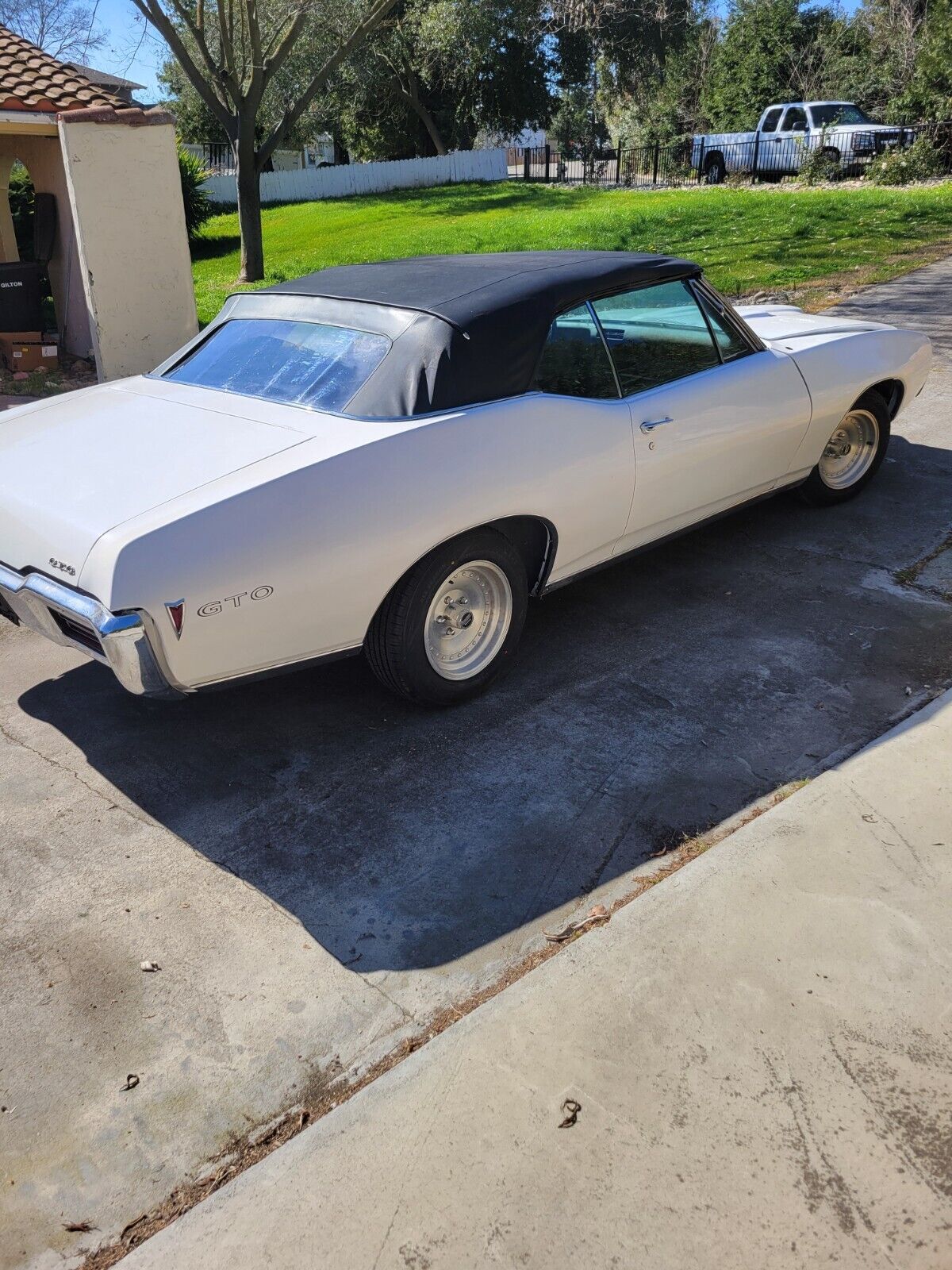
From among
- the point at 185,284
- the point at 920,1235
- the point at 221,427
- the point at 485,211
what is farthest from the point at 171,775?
the point at 485,211

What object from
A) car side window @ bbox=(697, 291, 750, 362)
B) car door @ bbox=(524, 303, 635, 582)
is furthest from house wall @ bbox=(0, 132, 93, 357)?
car door @ bbox=(524, 303, 635, 582)

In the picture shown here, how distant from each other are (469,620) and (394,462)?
0.75 metres

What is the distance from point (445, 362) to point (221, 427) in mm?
824

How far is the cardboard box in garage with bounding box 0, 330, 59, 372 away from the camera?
422 inches

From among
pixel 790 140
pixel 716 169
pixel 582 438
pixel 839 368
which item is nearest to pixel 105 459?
pixel 582 438

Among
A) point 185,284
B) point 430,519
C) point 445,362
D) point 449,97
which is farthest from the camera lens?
point 449,97

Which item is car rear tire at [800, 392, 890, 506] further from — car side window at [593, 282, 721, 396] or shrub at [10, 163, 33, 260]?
shrub at [10, 163, 33, 260]

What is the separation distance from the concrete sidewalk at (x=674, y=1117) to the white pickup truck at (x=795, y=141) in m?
22.4

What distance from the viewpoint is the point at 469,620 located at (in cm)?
399

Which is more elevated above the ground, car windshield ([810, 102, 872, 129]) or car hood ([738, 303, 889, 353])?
car windshield ([810, 102, 872, 129])

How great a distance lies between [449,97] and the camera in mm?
37469

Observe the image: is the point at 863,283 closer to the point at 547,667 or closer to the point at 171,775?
the point at 547,667

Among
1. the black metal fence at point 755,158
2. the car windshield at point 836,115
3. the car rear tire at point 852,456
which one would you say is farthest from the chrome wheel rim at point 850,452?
the car windshield at point 836,115

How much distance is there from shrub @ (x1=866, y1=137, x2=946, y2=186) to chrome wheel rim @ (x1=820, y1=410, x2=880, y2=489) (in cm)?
1706
